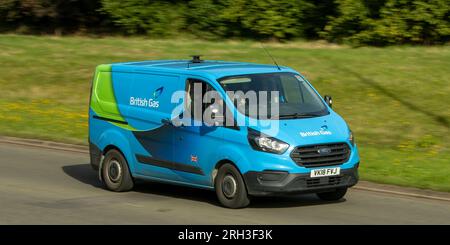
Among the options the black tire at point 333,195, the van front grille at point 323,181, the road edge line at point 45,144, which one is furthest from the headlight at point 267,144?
the road edge line at point 45,144

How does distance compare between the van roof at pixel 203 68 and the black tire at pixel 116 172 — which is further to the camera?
the black tire at pixel 116 172

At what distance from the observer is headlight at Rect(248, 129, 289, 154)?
11.5m

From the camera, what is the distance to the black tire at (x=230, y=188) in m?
11.8

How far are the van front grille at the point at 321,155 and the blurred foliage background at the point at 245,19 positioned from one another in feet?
56.3

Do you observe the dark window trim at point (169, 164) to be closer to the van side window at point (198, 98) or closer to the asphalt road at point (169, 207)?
the asphalt road at point (169, 207)

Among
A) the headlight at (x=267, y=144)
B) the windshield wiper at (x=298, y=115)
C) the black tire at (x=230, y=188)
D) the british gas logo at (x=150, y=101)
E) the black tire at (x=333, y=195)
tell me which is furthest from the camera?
the british gas logo at (x=150, y=101)

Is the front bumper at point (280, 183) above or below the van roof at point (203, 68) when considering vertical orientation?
below

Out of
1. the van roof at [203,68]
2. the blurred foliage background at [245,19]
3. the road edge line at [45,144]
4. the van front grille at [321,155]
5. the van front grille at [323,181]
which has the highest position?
the van roof at [203,68]

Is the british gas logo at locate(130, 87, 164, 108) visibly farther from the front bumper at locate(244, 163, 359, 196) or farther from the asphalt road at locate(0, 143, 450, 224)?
the front bumper at locate(244, 163, 359, 196)

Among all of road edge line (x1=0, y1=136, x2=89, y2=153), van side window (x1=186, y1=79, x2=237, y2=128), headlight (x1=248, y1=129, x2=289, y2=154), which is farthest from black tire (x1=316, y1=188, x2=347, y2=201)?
road edge line (x1=0, y1=136, x2=89, y2=153)

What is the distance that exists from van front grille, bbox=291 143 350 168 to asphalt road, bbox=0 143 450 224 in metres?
0.65
